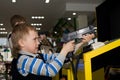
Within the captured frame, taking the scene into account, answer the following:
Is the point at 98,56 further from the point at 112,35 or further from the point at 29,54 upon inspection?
the point at 112,35

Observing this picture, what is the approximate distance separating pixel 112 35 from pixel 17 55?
9.40 m

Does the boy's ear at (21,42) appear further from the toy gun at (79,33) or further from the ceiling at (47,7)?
the ceiling at (47,7)

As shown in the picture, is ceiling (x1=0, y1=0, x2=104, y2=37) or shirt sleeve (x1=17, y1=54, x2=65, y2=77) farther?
ceiling (x1=0, y1=0, x2=104, y2=37)

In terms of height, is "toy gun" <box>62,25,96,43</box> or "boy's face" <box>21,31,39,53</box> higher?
"toy gun" <box>62,25,96,43</box>

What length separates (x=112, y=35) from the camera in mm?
11094

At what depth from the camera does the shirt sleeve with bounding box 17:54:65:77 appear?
1.71 m

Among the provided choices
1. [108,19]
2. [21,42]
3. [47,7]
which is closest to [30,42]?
[21,42]

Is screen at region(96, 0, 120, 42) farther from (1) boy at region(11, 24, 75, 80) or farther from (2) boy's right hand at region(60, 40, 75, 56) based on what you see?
(2) boy's right hand at region(60, 40, 75, 56)

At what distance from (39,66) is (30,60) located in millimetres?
87

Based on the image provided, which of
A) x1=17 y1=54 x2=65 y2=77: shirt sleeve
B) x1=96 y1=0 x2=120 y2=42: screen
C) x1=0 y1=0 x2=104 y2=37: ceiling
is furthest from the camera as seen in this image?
x1=0 y1=0 x2=104 y2=37: ceiling

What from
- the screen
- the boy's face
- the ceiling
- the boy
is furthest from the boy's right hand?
the ceiling

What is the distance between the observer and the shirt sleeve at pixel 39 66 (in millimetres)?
1713

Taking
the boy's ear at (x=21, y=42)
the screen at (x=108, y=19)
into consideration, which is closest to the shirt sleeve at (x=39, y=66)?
the boy's ear at (x=21, y=42)

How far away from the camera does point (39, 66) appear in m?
1.73
